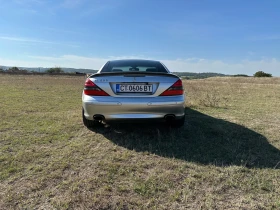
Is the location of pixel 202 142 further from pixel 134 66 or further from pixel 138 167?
pixel 134 66

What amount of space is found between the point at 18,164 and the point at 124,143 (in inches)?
61.6

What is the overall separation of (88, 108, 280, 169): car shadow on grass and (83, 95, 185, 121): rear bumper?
0.50m

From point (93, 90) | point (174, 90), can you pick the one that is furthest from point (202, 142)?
point (93, 90)

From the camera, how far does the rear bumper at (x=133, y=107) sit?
3295 millimetres

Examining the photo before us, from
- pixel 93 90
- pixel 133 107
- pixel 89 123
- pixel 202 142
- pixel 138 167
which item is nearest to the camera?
pixel 138 167

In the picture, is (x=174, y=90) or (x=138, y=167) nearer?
(x=138, y=167)

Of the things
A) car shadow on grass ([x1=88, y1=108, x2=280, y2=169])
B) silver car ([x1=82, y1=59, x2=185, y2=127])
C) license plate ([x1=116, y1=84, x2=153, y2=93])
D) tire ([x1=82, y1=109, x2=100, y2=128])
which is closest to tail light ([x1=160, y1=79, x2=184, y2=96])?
silver car ([x1=82, y1=59, x2=185, y2=127])

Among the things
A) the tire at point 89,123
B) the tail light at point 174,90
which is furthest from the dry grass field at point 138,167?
the tail light at point 174,90

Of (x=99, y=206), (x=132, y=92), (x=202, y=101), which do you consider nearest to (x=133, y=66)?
(x=132, y=92)

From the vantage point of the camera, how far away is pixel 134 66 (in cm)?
459

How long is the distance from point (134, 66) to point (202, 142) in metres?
2.15

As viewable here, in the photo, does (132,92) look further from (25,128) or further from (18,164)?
(25,128)

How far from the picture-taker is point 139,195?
2135 mm

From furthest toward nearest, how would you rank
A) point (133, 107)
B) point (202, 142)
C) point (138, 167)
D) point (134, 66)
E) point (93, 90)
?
point (134, 66) → point (202, 142) → point (93, 90) → point (133, 107) → point (138, 167)
